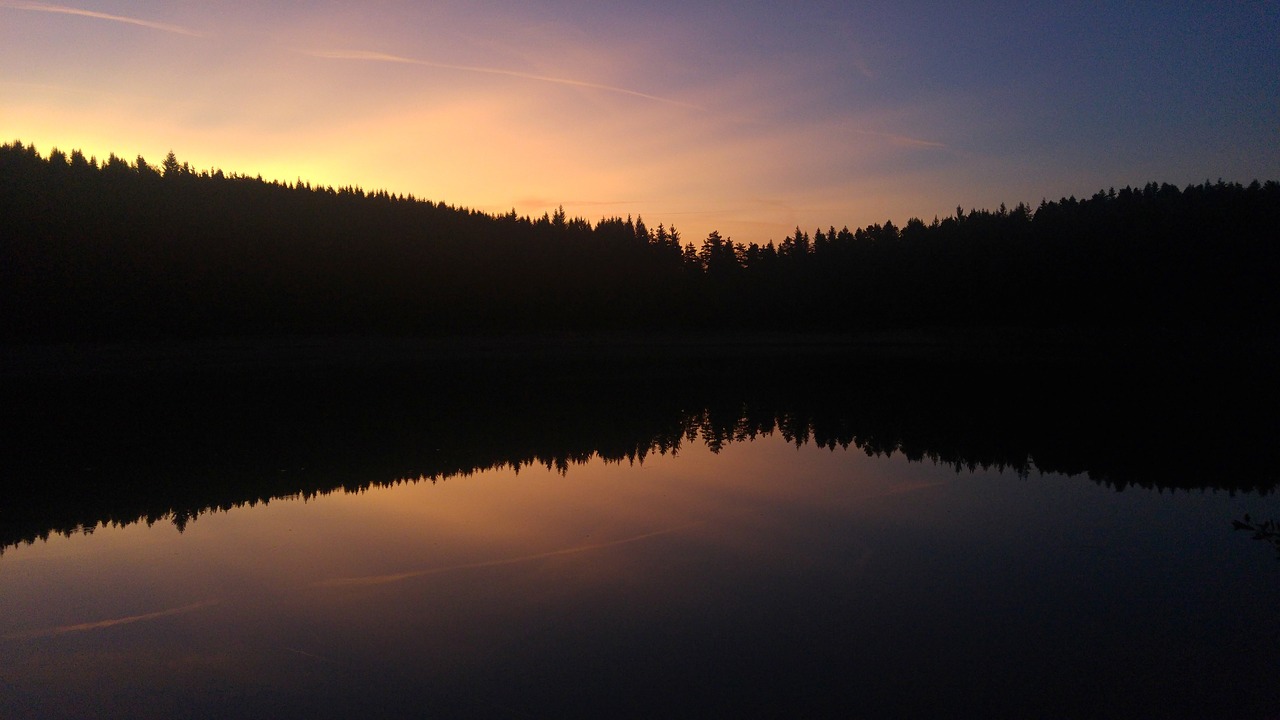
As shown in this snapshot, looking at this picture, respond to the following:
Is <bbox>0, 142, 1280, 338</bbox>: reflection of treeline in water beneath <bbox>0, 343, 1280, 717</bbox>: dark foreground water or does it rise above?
above

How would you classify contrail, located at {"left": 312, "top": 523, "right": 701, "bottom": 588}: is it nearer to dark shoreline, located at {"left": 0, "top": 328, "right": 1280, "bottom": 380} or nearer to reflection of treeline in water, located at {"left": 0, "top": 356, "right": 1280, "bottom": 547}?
reflection of treeline in water, located at {"left": 0, "top": 356, "right": 1280, "bottom": 547}

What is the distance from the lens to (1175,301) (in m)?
51.3

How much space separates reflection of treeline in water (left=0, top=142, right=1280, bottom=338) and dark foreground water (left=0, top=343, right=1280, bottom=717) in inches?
1481

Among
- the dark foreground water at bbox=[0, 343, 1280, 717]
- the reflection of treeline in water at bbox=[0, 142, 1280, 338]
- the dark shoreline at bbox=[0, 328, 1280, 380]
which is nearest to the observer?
the dark foreground water at bbox=[0, 343, 1280, 717]

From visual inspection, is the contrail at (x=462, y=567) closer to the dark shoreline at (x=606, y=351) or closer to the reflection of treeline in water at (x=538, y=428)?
the reflection of treeline in water at (x=538, y=428)

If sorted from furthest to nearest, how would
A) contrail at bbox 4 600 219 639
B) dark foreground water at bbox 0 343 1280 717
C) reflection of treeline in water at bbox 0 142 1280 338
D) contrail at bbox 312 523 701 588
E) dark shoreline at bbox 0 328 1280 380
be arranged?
reflection of treeline in water at bbox 0 142 1280 338 → dark shoreline at bbox 0 328 1280 380 → contrail at bbox 312 523 701 588 → contrail at bbox 4 600 219 639 → dark foreground water at bbox 0 343 1280 717

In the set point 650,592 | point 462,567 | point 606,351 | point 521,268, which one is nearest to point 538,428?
point 462,567

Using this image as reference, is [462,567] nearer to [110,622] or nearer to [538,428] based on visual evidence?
[110,622]

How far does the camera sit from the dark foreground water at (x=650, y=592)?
512 centimetres

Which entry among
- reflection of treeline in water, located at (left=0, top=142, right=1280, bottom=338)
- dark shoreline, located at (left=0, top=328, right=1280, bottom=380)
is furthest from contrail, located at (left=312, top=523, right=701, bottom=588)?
reflection of treeline in water, located at (left=0, top=142, right=1280, bottom=338)

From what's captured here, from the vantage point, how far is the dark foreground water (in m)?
5.12

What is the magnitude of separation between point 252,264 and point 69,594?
50.5 metres

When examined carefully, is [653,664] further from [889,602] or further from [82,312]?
[82,312]

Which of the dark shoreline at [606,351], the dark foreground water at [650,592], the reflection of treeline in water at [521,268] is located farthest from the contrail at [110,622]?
the reflection of treeline in water at [521,268]
